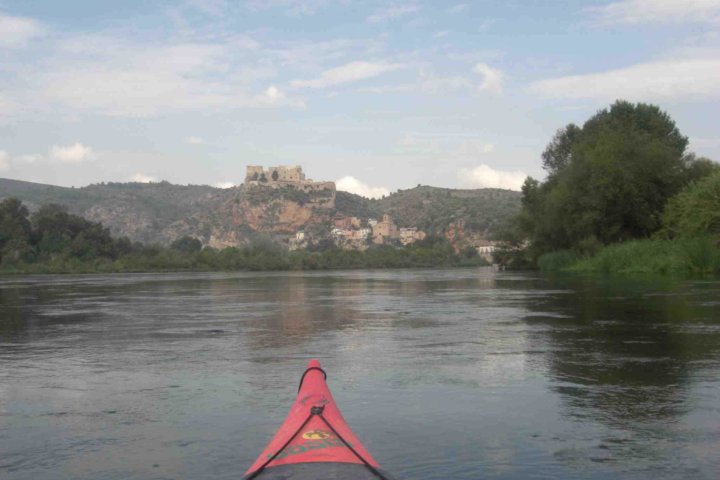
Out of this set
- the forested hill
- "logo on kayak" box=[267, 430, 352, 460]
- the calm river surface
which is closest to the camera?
"logo on kayak" box=[267, 430, 352, 460]

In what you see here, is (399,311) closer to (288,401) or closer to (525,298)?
(525,298)

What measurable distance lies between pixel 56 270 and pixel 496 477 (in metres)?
88.7

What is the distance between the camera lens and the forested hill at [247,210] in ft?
557

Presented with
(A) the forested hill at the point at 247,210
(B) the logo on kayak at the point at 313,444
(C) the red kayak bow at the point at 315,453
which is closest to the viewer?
(C) the red kayak bow at the point at 315,453

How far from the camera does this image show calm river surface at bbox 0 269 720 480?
4.68 m

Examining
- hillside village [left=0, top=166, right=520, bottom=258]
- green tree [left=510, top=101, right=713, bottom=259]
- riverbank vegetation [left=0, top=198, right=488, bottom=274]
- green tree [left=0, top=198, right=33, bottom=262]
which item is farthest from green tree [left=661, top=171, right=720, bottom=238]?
hillside village [left=0, top=166, right=520, bottom=258]

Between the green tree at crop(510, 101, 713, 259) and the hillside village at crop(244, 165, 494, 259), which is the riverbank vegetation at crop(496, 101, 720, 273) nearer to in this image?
the green tree at crop(510, 101, 713, 259)

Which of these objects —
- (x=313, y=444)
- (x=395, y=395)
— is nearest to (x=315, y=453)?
(x=313, y=444)

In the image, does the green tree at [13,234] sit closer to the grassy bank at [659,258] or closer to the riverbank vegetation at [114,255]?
the riverbank vegetation at [114,255]

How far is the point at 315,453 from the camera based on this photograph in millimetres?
3955

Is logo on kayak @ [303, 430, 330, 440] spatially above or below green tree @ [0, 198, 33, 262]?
below

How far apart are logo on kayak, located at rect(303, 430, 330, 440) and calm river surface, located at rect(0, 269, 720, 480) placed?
53 centimetres

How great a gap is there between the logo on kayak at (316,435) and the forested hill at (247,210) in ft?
497

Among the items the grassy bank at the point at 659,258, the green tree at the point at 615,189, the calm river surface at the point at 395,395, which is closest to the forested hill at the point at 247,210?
the green tree at the point at 615,189
